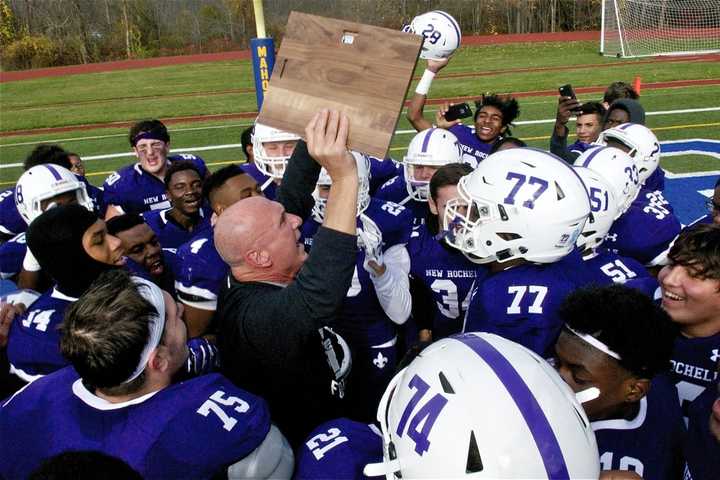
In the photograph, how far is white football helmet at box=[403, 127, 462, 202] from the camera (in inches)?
211

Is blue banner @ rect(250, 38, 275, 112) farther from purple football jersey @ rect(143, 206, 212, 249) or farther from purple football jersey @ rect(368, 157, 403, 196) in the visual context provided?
purple football jersey @ rect(143, 206, 212, 249)

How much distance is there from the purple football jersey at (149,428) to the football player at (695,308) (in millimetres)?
1914

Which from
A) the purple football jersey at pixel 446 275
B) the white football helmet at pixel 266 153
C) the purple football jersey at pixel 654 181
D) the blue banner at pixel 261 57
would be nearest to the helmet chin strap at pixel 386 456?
the purple football jersey at pixel 446 275

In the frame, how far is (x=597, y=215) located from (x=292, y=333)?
85.0 inches

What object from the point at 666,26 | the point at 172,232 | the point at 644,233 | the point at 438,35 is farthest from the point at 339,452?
the point at 666,26

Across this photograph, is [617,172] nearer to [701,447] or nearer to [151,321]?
[701,447]

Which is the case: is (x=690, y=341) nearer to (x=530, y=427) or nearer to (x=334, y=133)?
(x=530, y=427)

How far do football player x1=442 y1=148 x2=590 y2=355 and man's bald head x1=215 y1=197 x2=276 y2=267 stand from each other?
3.70 ft

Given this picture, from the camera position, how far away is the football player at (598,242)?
3.39 m

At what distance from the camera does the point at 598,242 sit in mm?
3625

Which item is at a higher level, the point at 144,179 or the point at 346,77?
the point at 346,77

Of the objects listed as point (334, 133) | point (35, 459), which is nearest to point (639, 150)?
point (334, 133)

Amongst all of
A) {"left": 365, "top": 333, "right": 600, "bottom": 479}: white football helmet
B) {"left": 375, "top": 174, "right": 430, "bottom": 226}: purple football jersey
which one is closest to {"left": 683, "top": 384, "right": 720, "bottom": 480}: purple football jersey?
{"left": 365, "top": 333, "right": 600, "bottom": 479}: white football helmet

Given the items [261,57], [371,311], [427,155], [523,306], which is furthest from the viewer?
[261,57]
